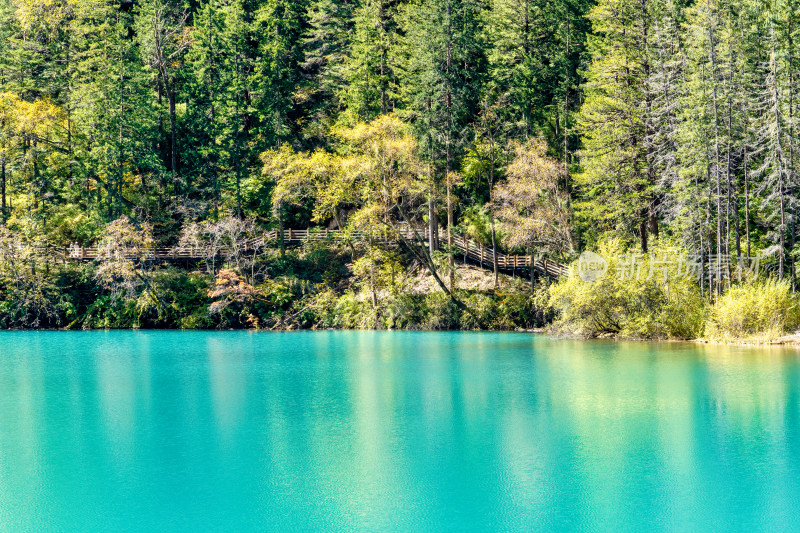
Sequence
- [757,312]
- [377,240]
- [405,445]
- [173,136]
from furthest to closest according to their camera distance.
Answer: [173,136] → [377,240] → [757,312] → [405,445]

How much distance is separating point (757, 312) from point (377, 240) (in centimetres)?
2120

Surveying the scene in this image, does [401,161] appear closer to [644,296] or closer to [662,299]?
[644,296]

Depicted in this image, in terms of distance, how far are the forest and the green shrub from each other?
0.30 ft

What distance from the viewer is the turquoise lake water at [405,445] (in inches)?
458

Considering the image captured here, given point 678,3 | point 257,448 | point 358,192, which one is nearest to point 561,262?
point 358,192

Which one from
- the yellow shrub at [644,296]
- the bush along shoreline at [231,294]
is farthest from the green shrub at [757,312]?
the bush along shoreline at [231,294]

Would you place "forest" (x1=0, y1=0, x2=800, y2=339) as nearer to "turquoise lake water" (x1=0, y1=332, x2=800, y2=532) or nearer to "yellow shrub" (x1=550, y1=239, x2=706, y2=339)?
"yellow shrub" (x1=550, y1=239, x2=706, y2=339)

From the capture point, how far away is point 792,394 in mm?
20484

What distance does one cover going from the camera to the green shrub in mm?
32562

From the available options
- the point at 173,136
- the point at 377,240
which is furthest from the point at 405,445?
the point at 173,136

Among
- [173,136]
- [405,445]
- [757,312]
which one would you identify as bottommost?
[405,445]

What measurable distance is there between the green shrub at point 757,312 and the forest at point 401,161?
0.09 meters

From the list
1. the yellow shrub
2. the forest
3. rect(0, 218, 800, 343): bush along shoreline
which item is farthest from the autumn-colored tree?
the yellow shrub

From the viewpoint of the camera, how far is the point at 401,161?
136 feet
